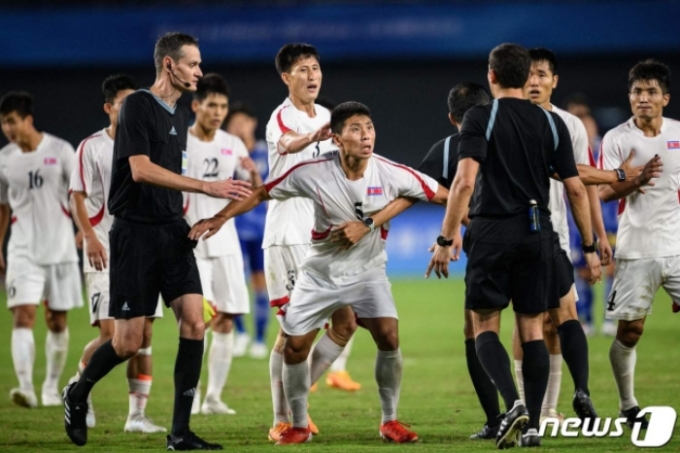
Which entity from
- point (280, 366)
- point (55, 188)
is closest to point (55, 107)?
point (55, 188)

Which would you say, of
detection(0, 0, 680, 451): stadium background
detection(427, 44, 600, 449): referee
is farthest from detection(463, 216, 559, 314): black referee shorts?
detection(0, 0, 680, 451): stadium background

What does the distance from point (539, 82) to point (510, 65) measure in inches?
49.6

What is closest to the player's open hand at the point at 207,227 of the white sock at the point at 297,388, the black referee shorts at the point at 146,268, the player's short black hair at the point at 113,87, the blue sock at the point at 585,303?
the black referee shorts at the point at 146,268

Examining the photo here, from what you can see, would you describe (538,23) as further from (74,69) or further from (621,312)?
(621,312)

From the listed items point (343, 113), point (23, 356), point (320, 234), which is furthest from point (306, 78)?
point (23, 356)

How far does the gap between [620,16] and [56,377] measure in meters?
19.2

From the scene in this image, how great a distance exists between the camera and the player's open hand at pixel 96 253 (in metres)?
8.24

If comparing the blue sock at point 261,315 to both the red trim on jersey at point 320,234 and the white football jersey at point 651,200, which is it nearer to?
the red trim on jersey at point 320,234

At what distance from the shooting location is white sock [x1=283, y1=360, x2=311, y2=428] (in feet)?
23.8

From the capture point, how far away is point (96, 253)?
8.27m

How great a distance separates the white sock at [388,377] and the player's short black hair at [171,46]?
7.66ft

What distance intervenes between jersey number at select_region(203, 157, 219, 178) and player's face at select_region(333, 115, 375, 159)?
2852 millimetres

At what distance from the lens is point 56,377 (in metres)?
10.1

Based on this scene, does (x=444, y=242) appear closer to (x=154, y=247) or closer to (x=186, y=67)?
A: (x=154, y=247)
